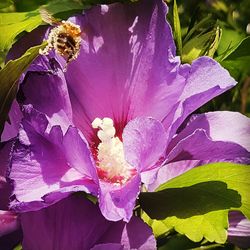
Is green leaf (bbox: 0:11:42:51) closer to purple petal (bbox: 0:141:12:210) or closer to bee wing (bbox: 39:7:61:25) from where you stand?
bee wing (bbox: 39:7:61:25)

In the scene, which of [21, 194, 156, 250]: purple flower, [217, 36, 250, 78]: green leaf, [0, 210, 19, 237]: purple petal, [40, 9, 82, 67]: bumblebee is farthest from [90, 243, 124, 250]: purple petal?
[217, 36, 250, 78]: green leaf

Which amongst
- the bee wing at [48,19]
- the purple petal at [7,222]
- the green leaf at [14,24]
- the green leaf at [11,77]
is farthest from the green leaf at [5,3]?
the purple petal at [7,222]

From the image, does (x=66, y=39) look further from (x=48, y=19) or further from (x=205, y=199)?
(x=205, y=199)

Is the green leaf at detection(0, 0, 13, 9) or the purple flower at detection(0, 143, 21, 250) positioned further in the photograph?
the green leaf at detection(0, 0, 13, 9)

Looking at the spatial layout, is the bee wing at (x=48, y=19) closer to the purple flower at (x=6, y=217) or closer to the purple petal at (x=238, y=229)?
the purple flower at (x=6, y=217)

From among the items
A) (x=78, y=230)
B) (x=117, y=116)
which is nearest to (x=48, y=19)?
(x=117, y=116)

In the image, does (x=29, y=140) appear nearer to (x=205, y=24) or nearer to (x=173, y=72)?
(x=173, y=72)

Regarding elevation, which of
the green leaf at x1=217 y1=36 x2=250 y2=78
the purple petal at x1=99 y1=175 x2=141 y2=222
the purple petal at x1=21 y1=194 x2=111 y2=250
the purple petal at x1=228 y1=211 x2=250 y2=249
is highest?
the green leaf at x1=217 y1=36 x2=250 y2=78

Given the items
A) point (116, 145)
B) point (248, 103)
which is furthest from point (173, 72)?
point (248, 103)
